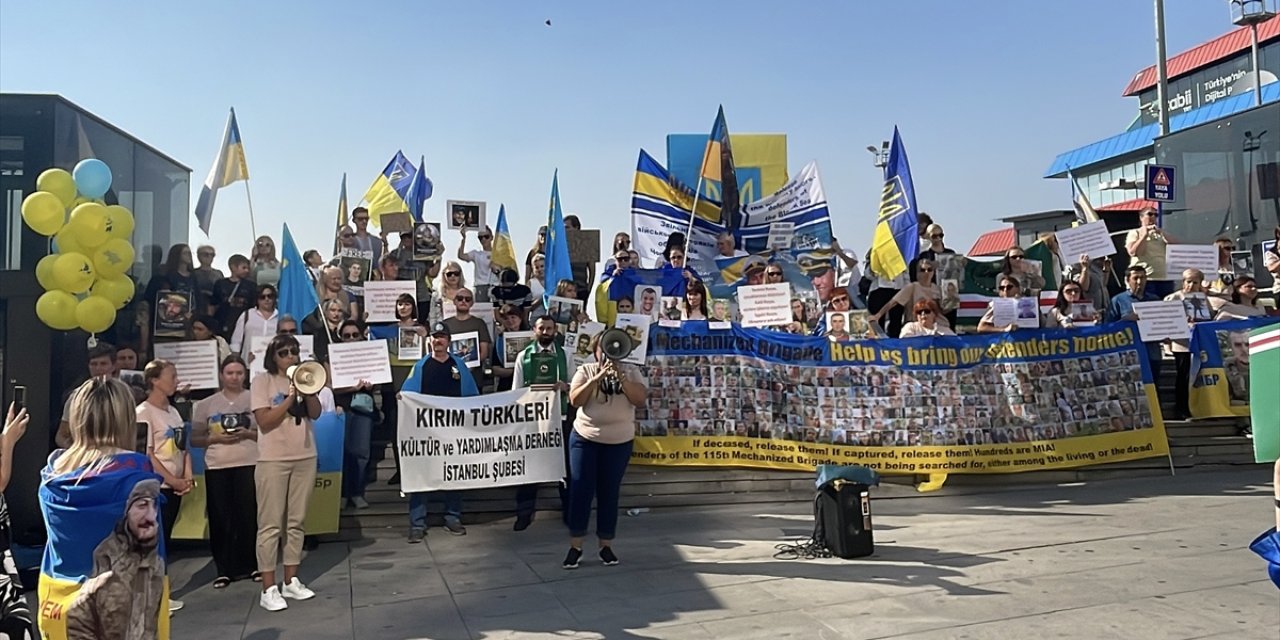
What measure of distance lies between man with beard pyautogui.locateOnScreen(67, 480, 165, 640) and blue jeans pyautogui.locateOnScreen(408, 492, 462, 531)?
15.5ft

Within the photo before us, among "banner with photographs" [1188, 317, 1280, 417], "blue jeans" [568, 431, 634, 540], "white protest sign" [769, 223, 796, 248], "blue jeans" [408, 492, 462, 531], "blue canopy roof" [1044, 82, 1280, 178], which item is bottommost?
"blue jeans" [408, 492, 462, 531]

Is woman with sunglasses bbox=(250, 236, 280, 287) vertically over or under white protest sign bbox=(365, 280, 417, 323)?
over

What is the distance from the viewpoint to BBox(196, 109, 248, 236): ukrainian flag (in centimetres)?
1091

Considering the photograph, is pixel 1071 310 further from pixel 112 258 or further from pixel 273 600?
pixel 112 258

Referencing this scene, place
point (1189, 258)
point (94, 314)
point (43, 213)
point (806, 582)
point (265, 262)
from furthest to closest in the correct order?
1. point (1189, 258)
2. point (265, 262)
3. point (94, 314)
4. point (43, 213)
5. point (806, 582)

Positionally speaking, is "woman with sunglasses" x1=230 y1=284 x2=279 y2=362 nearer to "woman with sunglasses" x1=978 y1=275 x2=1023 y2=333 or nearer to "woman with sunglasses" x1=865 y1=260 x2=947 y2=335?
"woman with sunglasses" x1=865 y1=260 x2=947 y2=335

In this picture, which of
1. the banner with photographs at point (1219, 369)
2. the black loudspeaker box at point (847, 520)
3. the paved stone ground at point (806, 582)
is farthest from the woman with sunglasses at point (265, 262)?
the banner with photographs at point (1219, 369)

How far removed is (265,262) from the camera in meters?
11.0

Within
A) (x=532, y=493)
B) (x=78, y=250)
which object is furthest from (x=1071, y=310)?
(x=78, y=250)

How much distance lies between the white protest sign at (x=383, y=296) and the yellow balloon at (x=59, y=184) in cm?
284

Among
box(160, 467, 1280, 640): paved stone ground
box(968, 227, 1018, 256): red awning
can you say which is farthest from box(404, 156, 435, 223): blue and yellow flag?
box(968, 227, 1018, 256): red awning

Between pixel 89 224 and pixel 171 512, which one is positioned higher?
pixel 89 224

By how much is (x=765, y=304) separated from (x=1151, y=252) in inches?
225

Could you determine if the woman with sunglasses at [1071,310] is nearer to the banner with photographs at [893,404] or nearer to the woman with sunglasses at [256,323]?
the banner with photographs at [893,404]
